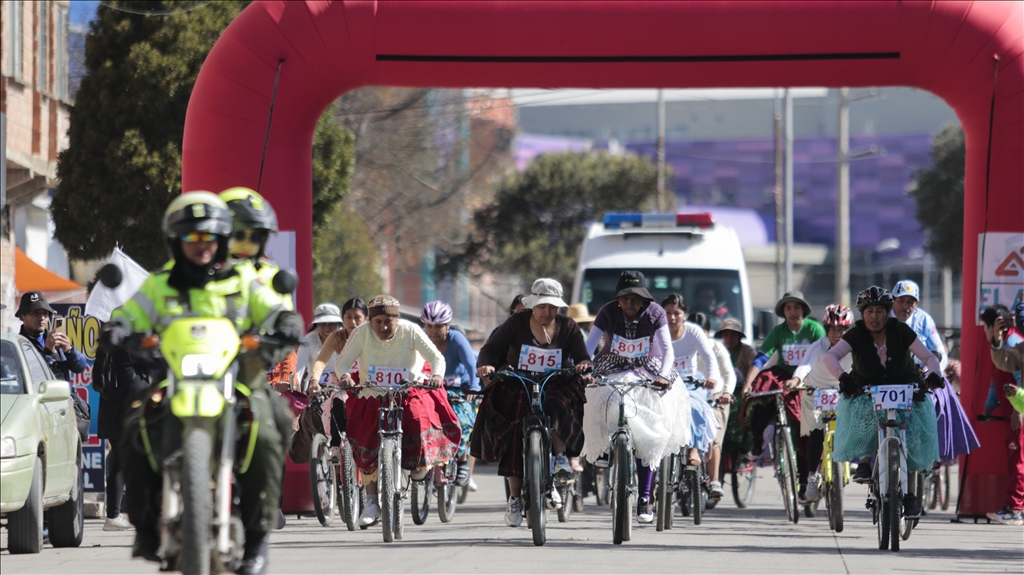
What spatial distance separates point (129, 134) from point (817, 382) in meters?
11.0

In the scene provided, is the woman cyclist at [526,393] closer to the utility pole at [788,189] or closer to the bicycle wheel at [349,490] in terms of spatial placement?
the bicycle wheel at [349,490]

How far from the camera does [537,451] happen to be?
10.4 meters

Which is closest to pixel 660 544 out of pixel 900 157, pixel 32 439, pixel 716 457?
pixel 716 457

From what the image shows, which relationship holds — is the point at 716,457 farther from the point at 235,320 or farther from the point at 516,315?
the point at 235,320

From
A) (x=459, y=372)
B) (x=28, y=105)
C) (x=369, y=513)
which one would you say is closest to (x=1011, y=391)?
(x=459, y=372)

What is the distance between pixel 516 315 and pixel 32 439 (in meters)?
3.41

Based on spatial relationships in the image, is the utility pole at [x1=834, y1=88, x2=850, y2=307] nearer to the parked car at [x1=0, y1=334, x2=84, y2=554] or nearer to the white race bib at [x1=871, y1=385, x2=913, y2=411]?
the white race bib at [x1=871, y1=385, x2=913, y2=411]

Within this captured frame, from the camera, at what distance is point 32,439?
377 inches

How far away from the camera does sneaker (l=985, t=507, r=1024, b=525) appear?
42.1ft

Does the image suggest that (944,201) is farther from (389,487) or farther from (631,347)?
(389,487)

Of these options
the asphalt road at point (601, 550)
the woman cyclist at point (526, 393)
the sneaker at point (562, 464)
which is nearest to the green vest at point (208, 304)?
the asphalt road at point (601, 550)

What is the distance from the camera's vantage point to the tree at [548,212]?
139 ft

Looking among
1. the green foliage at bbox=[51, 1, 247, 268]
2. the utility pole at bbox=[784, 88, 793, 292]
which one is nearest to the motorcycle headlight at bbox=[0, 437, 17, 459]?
the green foliage at bbox=[51, 1, 247, 268]

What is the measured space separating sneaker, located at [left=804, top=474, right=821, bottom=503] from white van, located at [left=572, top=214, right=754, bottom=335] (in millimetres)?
5503
